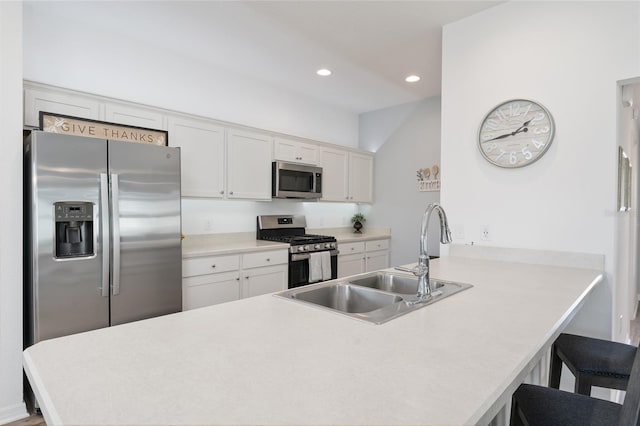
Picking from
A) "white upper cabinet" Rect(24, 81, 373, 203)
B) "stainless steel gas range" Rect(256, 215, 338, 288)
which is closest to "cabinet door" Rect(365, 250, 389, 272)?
"stainless steel gas range" Rect(256, 215, 338, 288)

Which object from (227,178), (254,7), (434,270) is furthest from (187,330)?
(227,178)

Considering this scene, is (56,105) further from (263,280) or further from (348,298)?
(348,298)

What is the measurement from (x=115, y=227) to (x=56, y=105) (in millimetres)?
996

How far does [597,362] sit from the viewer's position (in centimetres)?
143

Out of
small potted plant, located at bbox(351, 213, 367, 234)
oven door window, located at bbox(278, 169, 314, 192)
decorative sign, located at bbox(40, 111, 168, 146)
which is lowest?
small potted plant, located at bbox(351, 213, 367, 234)

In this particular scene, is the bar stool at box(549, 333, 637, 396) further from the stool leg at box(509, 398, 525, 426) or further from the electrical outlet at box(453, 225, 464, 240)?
the electrical outlet at box(453, 225, 464, 240)

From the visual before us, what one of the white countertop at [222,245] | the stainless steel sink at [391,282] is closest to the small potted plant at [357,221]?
the white countertop at [222,245]

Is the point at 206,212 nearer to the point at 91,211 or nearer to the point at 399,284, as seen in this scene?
the point at 91,211

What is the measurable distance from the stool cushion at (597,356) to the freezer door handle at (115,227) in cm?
255

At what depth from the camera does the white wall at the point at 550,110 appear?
1998 millimetres

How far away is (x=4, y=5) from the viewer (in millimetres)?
2018

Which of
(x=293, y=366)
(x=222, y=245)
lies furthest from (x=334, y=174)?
(x=293, y=366)

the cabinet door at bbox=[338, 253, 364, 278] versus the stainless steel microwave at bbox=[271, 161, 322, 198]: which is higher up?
the stainless steel microwave at bbox=[271, 161, 322, 198]

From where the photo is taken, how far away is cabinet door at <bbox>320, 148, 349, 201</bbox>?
14.6 feet
